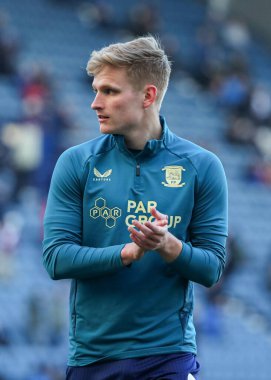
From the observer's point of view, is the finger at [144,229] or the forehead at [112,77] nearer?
the finger at [144,229]

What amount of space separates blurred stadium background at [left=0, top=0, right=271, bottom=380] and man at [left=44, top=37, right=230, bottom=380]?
277 inches

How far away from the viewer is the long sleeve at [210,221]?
158 inches

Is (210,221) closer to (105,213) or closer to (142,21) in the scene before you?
(105,213)

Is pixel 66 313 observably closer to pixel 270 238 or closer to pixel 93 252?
pixel 270 238

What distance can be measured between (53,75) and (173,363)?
45.4 feet

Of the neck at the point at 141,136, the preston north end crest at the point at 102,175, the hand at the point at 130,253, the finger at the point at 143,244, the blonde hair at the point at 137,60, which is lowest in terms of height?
the hand at the point at 130,253

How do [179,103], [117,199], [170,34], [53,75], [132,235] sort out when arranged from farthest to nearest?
[170,34] → [179,103] → [53,75] → [117,199] → [132,235]

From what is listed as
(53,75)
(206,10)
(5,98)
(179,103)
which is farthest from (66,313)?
(206,10)

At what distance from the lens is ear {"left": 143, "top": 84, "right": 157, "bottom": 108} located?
408cm

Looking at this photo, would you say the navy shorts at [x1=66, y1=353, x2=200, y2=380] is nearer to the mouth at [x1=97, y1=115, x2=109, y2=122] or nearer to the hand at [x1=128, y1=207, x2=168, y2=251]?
the hand at [x1=128, y1=207, x2=168, y2=251]

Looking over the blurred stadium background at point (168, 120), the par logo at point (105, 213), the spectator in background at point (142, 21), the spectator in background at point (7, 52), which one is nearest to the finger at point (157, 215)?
the par logo at point (105, 213)

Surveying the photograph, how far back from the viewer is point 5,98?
1600 cm

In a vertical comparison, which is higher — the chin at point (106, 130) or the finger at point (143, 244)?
the chin at point (106, 130)

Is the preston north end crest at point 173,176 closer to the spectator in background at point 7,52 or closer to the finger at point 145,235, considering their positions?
the finger at point 145,235
